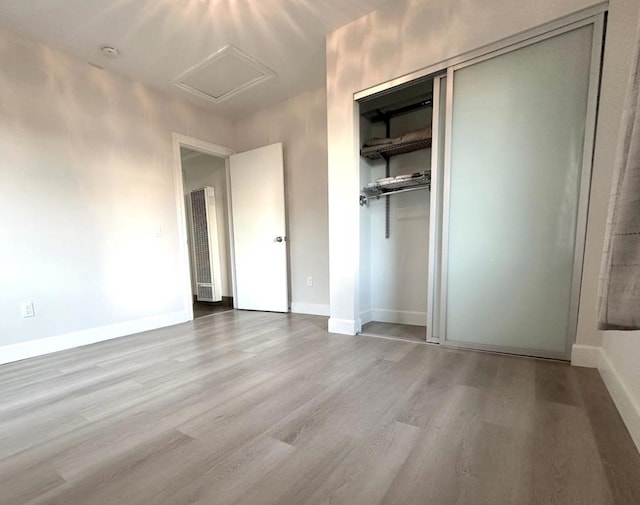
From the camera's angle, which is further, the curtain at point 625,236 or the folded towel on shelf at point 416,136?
the folded towel on shelf at point 416,136

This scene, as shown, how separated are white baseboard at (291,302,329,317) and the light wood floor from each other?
1.26 meters

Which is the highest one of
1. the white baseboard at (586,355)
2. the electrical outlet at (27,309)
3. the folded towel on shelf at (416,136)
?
the folded towel on shelf at (416,136)

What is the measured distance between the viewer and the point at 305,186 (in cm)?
321

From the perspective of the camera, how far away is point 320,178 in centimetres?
309

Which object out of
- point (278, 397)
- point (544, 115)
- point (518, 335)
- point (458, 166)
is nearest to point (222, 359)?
point (278, 397)

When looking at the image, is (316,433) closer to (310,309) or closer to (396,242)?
(396,242)

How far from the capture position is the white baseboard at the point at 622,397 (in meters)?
0.99

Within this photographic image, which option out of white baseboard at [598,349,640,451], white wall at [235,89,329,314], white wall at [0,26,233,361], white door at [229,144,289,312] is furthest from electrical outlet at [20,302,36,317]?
white baseboard at [598,349,640,451]

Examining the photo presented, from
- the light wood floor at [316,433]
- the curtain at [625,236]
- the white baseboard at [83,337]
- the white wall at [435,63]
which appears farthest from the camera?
the white baseboard at [83,337]

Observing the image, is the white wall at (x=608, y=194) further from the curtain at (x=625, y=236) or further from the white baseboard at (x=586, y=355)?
the curtain at (x=625, y=236)

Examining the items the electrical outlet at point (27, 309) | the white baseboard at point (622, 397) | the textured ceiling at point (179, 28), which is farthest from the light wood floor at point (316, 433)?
the textured ceiling at point (179, 28)

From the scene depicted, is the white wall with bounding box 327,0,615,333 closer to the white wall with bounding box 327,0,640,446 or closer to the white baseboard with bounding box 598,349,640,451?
the white wall with bounding box 327,0,640,446

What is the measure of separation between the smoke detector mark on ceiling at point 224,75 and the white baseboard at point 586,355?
10.6 feet

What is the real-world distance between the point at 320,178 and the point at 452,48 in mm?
1642
